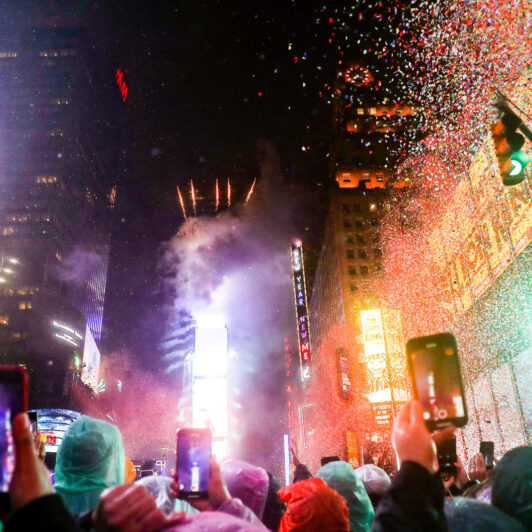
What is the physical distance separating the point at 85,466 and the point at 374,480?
141 inches

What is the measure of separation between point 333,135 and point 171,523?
244 ft

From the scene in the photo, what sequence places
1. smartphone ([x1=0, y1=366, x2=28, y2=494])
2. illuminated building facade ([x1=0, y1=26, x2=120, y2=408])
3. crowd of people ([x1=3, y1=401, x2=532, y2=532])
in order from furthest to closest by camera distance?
illuminated building facade ([x1=0, y1=26, x2=120, y2=408])
smartphone ([x1=0, y1=366, x2=28, y2=494])
crowd of people ([x1=3, y1=401, x2=532, y2=532])

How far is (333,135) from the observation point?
71625mm

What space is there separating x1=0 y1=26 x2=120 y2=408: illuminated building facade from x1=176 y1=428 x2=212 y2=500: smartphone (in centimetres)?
7720

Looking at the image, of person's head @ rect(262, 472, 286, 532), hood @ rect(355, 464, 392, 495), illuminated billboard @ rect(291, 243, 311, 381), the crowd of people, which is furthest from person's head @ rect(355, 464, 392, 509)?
illuminated billboard @ rect(291, 243, 311, 381)

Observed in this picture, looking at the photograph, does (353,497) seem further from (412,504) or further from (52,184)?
(52,184)

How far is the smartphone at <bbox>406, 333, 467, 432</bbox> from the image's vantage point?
1821 millimetres

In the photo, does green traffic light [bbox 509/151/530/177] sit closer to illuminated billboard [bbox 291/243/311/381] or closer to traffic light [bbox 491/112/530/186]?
traffic light [bbox 491/112/530/186]

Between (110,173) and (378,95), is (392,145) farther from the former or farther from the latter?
(110,173)

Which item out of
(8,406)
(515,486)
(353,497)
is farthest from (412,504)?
(353,497)

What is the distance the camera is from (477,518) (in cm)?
196

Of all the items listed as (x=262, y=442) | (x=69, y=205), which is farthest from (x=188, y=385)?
(x=69, y=205)

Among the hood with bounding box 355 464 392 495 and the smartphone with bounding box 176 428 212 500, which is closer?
the smartphone with bounding box 176 428 212 500

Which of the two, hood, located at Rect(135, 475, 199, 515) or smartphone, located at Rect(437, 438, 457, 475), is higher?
smartphone, located at Rect(437, 438, 457, 475)
